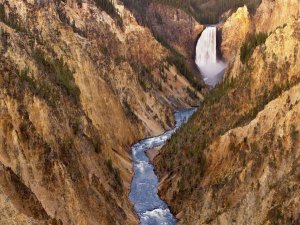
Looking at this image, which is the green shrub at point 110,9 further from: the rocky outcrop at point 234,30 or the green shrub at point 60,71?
the green shrub at point 60,71

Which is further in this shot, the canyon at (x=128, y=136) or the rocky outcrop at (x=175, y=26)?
the rocky outcrop at (x=175, y=26)

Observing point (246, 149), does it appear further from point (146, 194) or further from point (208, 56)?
point (208, 56)

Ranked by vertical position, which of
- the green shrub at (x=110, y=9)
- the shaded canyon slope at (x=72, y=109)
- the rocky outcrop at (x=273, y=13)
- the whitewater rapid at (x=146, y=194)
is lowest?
the whitewater rapid at (x=146, y=194)

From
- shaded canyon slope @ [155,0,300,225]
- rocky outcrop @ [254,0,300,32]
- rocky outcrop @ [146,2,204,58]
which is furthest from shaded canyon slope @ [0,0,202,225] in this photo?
rocky outcrop @ [146,2,204,58]

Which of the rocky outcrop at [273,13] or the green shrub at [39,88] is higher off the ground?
the rocky outcrop at [273,13]

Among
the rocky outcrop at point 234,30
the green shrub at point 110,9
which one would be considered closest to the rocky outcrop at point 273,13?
the rocky outcrop at point 234,30

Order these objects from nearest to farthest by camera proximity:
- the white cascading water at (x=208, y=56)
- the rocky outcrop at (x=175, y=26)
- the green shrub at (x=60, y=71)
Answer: the green shrub at (x=60, y=71) < the white cascading water at (x=208, y=56) < the rocky outcrop at (x=175, y=26)

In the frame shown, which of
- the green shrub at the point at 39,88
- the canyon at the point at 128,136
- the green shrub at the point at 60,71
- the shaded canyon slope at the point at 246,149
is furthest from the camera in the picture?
the green shrub at the point at 60,71

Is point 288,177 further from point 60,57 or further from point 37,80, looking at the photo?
point 60,57

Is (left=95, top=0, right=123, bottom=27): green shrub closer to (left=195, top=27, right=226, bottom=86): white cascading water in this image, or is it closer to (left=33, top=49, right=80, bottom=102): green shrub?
(left=195, top=27, right=226, bottom=86): white cascading water
